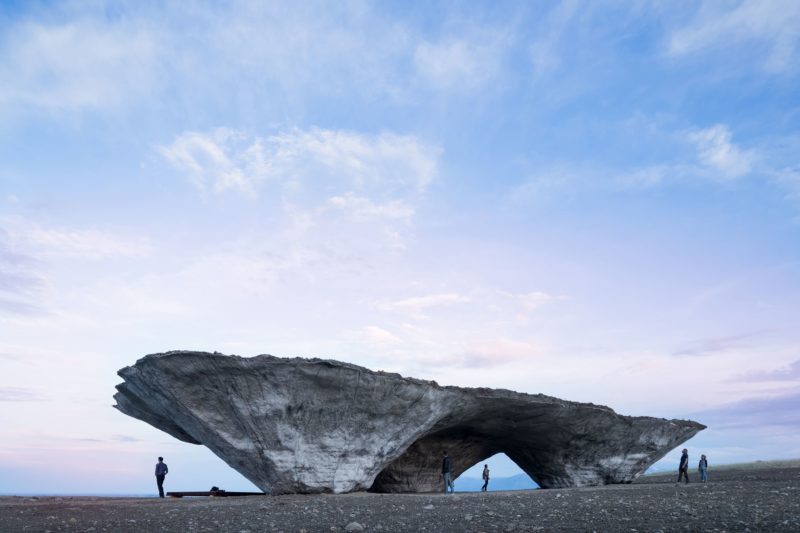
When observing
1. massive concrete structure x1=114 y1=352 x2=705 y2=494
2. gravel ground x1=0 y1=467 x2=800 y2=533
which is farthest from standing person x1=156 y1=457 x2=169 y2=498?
gravel ground x1=0 y1=467 x2=800 y2=533

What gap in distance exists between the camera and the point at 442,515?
45.8ft

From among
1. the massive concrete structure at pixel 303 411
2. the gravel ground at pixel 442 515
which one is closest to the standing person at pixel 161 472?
the massive concrete structure at pixel 303 411

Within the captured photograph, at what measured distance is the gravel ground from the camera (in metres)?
11.8

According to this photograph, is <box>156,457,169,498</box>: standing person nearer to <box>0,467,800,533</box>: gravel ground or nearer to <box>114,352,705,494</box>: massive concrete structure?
<box>114,352,705,494</box>: massive concrete structure

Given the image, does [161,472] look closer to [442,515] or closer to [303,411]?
[303,411]

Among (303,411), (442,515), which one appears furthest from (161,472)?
(442,515)

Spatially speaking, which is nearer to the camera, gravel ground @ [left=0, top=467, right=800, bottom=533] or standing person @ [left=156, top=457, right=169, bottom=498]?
gravel ground @ [left=0, top=467, right=800, bottom=533]

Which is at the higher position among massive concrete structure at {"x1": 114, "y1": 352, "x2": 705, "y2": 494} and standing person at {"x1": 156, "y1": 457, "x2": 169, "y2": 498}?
massive concrete structure at {"x1": 114, "y1": 352, "x2": 705, "y2": 494}

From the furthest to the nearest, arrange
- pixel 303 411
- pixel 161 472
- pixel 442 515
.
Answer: pixel 161 472 < pixel 303 411 < pixel 442 515

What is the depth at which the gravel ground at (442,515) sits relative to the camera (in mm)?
11844

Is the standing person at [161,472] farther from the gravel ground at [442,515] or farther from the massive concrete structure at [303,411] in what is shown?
the gravel ground at [442,515]

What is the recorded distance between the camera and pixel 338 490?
67.7 ft

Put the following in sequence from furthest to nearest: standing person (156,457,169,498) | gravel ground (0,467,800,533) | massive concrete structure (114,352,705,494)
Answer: standing person (156,457,169,498) → massive concrete structure (114,352,705,494) → gravel ground (0,467,800,533)

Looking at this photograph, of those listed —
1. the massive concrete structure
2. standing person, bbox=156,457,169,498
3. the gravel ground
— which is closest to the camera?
the gravel ground
